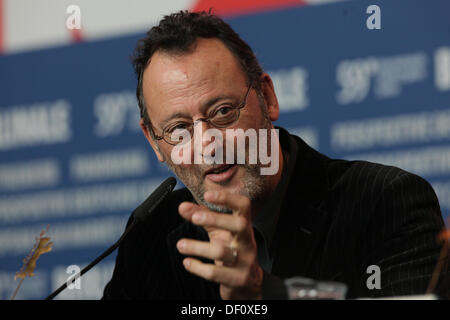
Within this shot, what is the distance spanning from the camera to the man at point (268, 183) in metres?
1.78

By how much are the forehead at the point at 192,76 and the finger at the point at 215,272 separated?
30.4 inches

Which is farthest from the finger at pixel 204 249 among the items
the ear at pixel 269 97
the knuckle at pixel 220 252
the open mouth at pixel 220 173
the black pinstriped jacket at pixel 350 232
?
the ear at pixel 269 97

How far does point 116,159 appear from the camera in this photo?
292 cm

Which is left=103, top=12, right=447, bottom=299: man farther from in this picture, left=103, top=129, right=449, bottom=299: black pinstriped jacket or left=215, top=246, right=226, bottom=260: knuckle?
left=215, top=246, right=226, bottom=260: knuckle

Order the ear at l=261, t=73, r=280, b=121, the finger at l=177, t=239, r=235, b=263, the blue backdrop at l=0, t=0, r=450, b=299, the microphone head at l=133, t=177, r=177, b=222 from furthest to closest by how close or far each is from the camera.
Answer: the blue backdrop at l=0, t=0, r=450, b=299 < the ear at l=261, t=73, r=280, b=121 < the microphone head at l=133, t=177, r=177, b=222 < the finger at l=177, t=239, r=235, b=263

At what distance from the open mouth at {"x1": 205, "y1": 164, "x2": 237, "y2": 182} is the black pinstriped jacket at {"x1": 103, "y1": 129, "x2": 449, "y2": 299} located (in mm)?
218

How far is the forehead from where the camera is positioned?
1.84 m

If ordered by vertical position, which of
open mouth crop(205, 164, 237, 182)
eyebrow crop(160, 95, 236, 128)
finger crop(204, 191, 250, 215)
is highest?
eyebrow crop(160, 95, 236, 128)

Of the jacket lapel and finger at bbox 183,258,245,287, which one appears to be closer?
finger at bbox 183,258,245,287

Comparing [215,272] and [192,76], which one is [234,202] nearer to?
[215,272]

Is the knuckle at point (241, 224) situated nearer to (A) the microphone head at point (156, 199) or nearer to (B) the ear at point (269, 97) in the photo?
(A) the microphone head at point (156, 199)

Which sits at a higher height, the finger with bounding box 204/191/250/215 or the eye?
the eye

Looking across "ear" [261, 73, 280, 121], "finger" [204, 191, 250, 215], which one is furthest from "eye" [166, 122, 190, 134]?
"finger" [204, 191, 250, 215]
